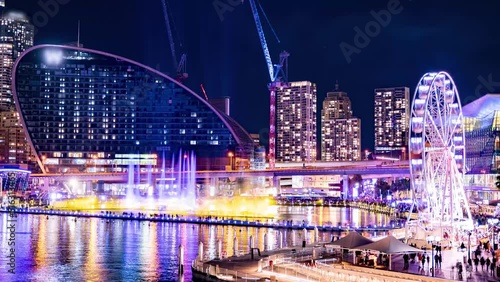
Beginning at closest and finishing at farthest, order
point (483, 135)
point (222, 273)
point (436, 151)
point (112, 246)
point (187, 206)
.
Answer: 1. point (222, 273)
2. point (436, 151)
3. point (112, 246)
4. point (187, 206)
5. point (483, 135)

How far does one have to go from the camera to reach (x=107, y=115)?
18412 centimetres

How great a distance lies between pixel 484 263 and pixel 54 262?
32.6m

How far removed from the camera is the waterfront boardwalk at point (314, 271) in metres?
36.9

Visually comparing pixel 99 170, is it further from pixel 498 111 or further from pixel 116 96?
pixel 498 111

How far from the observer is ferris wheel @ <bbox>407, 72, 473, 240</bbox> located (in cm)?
5994

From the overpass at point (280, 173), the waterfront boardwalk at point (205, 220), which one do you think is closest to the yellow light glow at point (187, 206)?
the waterfront boardwalk at point (205, 220)

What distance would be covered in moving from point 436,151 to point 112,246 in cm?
3172

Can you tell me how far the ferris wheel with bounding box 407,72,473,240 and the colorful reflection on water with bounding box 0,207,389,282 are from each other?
14.5 metres

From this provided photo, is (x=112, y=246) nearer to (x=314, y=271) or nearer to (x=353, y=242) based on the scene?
(x=353, y=242)

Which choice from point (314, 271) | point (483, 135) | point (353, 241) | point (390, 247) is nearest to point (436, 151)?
point (353, 241)

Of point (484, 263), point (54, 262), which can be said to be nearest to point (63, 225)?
point (54, 262)

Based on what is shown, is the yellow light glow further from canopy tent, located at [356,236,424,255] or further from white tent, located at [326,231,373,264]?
canopy tent, located at [356,236,424,255]

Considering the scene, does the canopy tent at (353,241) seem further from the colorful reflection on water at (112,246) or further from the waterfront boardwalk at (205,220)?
the waterfront boardwalk at (205,220)

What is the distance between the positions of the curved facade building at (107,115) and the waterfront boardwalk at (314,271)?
13816cm
